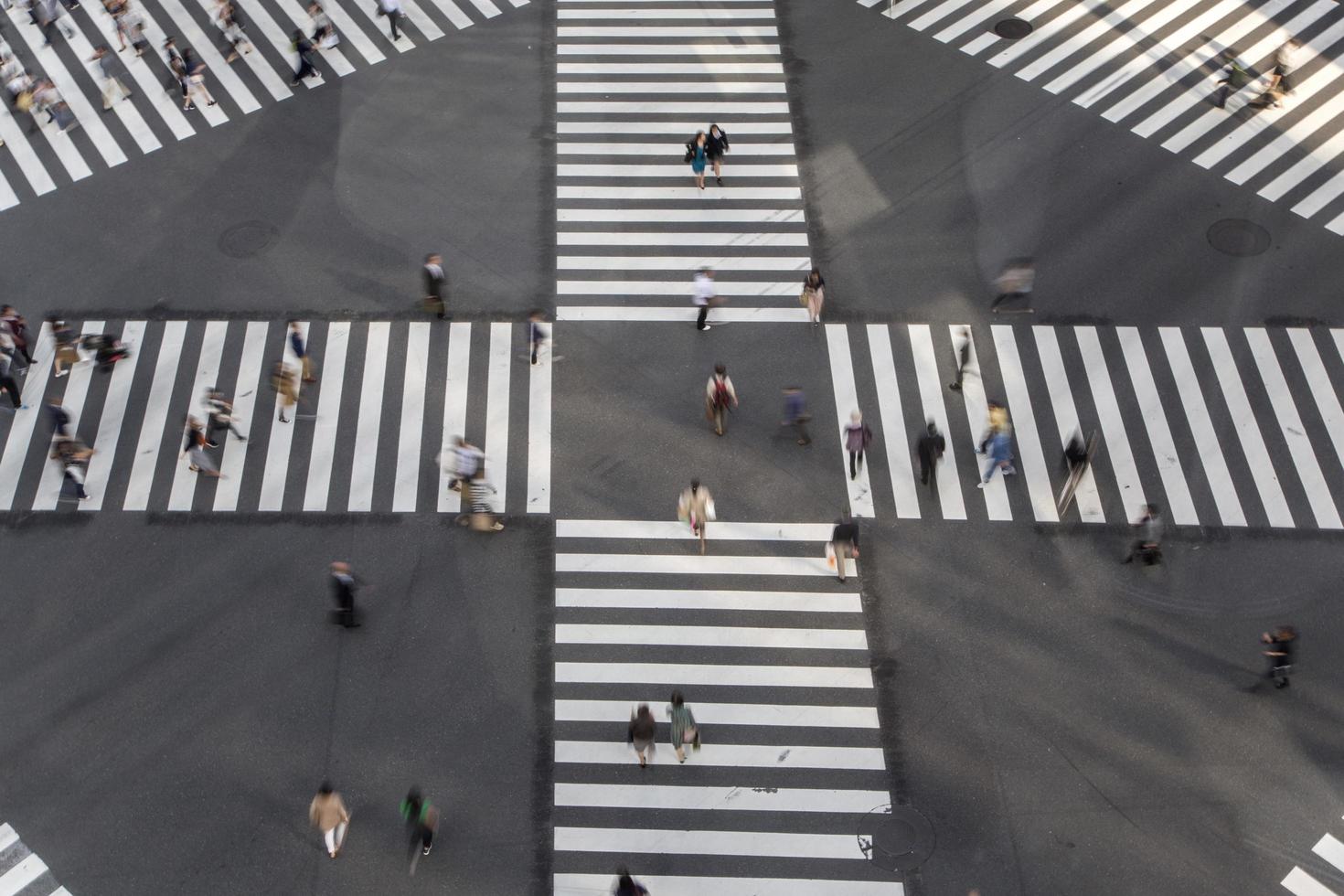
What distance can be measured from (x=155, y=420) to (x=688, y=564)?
1097cm

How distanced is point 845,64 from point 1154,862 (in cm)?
2038

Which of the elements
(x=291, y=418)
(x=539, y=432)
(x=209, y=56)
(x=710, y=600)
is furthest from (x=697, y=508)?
(x=209, y=56)

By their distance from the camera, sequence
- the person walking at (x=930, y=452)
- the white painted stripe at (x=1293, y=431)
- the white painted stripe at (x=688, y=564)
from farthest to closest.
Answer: the white painted stripe at (x=1293, y=431) → the person walking at (x=930, y=452) → the white painted stripe at (x=688, y=564)

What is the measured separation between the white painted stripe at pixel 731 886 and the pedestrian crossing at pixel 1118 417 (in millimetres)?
6931

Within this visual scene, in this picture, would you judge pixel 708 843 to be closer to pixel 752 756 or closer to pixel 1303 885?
pixel 752 756

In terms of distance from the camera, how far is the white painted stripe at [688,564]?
22.8m

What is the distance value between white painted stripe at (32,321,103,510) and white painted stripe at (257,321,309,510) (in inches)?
145

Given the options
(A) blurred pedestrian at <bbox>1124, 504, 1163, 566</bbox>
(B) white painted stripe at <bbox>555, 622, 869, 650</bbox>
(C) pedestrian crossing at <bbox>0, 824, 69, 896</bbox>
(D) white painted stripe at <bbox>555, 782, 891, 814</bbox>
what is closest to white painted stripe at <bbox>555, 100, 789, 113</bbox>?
(A) blurred pedestrian at <bbox>1124, 504, 1163, 566</bbox>

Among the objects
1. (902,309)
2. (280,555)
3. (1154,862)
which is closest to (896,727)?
(1154,862)

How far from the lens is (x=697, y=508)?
73.9 ft

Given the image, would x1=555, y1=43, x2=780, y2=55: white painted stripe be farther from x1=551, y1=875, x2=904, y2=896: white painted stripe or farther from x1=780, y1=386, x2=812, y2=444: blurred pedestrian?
x1=551, y1=875, x2=904, y2=896: white painted stripe

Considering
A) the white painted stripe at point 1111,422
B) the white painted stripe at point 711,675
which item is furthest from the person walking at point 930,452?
the white painted stripe at point 711,675

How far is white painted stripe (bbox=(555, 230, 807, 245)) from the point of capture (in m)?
28.2

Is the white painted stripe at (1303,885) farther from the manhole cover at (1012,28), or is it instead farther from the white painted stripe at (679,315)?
the manhole cover at (1012,28)
